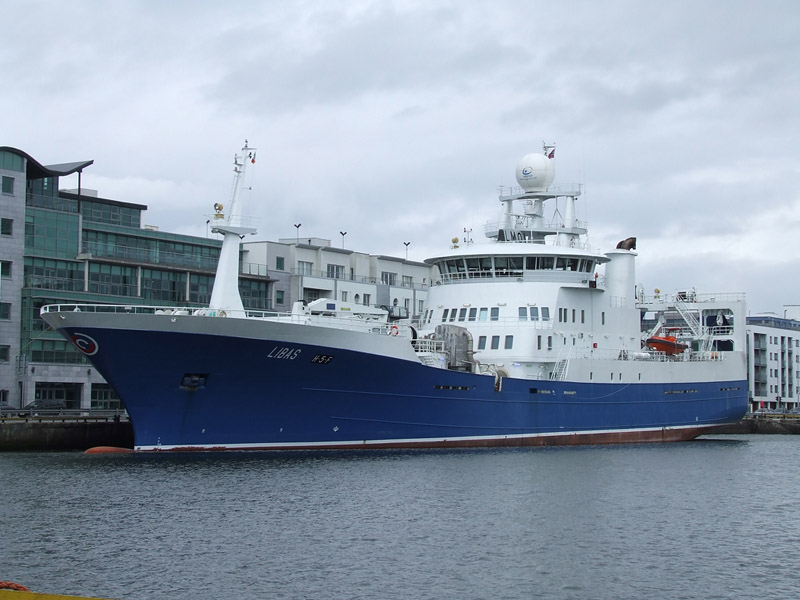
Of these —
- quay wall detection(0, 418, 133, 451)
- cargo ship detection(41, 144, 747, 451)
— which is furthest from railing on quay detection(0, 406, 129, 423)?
cargo ship detection(41, 144, 747, 451)

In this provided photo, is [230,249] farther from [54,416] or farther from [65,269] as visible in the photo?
[65,269]

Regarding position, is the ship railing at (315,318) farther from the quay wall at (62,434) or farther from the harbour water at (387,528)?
the quay wall at (62,434)

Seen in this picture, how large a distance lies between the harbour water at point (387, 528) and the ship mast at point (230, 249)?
5.06 metres

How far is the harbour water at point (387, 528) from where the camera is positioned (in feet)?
60.3

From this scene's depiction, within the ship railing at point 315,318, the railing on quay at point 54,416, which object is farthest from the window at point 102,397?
the ship railing at point 315,318

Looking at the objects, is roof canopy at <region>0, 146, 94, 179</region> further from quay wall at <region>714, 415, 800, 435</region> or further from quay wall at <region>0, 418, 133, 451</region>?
quay wall at <region>714, 415, 800, 435</region>

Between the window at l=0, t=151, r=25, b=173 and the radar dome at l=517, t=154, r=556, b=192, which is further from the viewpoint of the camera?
the window at l=0, t=151, r=25, b=173

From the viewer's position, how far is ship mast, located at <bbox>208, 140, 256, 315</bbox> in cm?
3497

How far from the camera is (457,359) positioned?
128 ft

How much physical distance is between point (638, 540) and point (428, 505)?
5572mm

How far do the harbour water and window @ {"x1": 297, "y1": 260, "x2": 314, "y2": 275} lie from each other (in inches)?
1254

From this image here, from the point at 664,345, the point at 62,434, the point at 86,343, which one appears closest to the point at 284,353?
the point at 86,343

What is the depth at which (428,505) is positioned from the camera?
2575 centimetres

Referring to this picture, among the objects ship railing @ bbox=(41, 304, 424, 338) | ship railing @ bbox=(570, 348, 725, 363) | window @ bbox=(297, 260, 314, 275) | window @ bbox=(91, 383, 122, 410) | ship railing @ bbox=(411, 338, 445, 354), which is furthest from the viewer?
window @ bbox=(297, 260, 314, 275)
